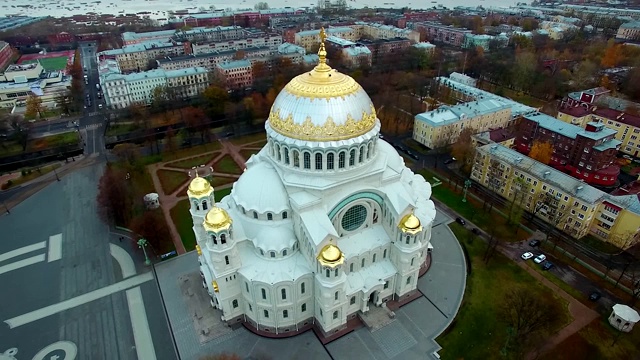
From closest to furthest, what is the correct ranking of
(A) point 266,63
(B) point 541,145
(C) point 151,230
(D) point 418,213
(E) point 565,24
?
(D) point 418,213
(C) point 151,230
(B) point 541,145
(A) point 266,63
(E) point 565,24

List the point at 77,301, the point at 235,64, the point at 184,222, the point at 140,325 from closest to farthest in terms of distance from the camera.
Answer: the point at 140,325
the point at 77,301
the point at 184,222
the point at 235,64

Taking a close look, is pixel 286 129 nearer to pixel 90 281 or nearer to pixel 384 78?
pixel 90 281

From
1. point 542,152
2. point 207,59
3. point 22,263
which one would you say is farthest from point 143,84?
point 542,152

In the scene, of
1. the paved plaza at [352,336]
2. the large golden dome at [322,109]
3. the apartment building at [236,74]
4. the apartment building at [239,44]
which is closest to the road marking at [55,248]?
the paved plaza at [352,336]

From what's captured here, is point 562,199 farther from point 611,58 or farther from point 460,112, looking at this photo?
point 611,58

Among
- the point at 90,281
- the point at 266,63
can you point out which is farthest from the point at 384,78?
the point at 90,281

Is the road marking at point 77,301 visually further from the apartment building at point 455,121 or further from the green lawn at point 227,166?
the apartment building at point 455,121

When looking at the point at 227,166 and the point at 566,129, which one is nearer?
the point at 566,129
